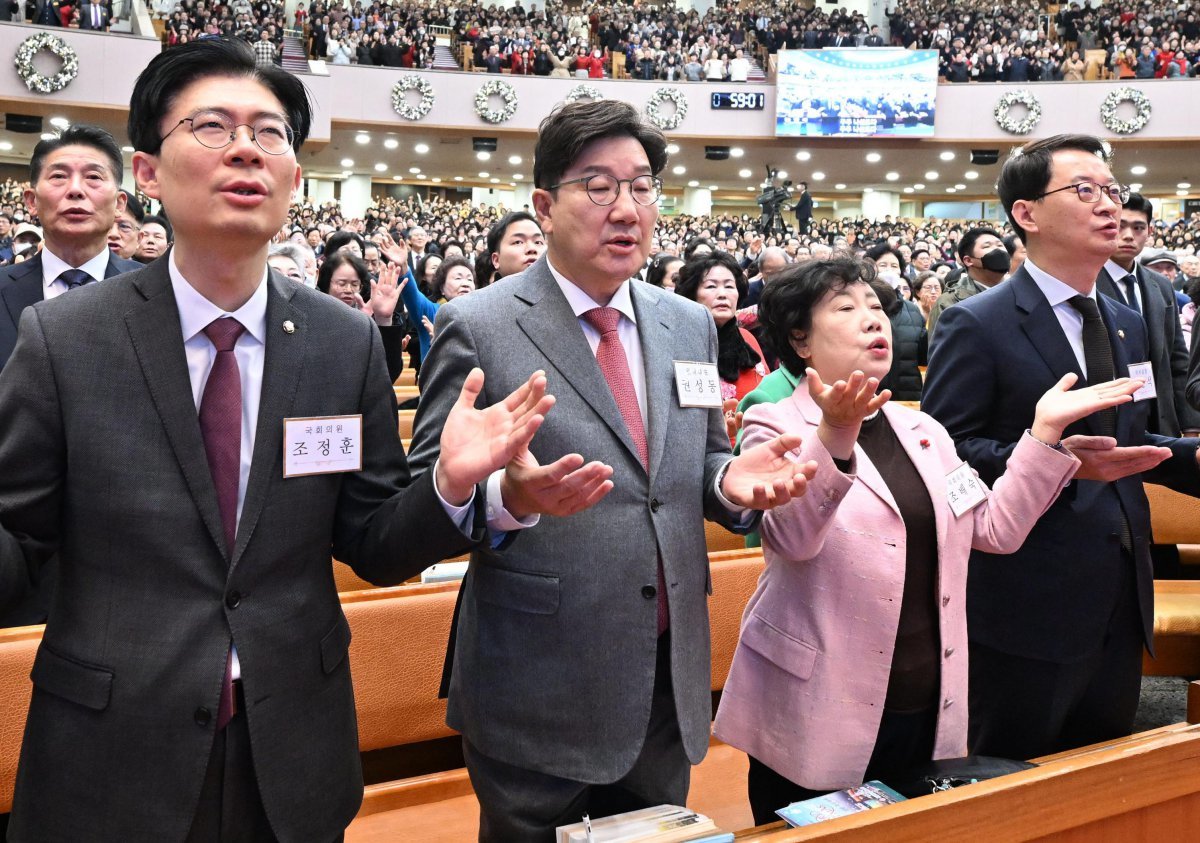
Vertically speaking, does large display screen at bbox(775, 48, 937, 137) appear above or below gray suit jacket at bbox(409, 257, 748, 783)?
above

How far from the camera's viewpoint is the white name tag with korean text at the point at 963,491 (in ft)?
5.17

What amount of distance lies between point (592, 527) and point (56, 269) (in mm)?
1741

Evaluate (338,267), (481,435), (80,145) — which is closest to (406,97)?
(338,267)

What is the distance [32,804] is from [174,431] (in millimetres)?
435

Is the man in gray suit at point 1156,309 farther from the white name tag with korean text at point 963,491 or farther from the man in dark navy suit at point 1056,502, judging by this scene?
the white name tag with korean text at point 963,491

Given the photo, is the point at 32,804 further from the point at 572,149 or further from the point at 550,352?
the point at 572,149

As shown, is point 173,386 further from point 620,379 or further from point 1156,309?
point 1156,309

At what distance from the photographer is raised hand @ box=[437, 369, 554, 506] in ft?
3.61

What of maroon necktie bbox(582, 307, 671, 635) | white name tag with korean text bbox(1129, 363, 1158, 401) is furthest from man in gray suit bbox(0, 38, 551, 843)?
white name tag with korean text bbox(1129, 363, 1158, 401)

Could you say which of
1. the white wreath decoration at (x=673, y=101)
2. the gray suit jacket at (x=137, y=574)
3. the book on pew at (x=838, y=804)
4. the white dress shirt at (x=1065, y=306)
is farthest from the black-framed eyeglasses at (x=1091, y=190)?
the white wreath decoration at (x=673, y=101)

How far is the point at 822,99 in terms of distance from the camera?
1956cm

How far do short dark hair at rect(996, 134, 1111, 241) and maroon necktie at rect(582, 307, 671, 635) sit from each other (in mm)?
945

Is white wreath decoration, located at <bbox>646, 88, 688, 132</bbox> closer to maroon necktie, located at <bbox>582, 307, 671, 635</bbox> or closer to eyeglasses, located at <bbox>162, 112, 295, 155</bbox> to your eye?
maroon necktie, located at <bbox>582, 307, 671, 635</bbox>

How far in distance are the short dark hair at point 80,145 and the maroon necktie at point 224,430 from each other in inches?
62.1
